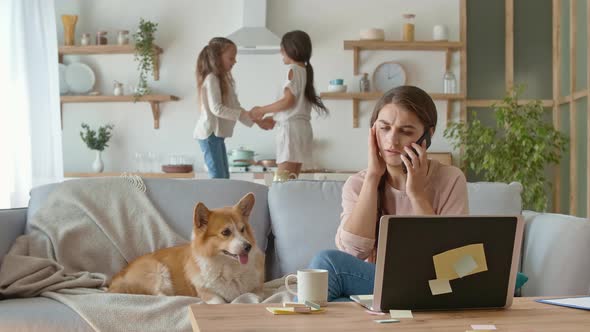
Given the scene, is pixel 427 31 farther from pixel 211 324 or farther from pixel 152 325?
pixel 211 324

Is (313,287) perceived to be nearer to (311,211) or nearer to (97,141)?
(311,211)

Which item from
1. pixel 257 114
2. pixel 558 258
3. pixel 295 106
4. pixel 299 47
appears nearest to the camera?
pixel 558 258

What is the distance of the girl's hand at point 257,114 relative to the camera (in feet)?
15.9

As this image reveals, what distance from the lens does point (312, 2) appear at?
638 cm

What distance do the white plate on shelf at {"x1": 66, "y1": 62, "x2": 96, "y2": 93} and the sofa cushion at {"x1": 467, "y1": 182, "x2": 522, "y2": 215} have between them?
428 cm

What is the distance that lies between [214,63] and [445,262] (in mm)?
3400

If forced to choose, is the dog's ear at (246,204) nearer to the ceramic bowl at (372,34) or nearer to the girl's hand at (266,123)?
the girl's hand at (266,123)

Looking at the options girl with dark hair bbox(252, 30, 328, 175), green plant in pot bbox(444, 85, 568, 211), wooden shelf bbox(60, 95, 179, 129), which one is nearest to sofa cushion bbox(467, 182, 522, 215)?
girl with dark hair bbox(252, 30, 328, 175)

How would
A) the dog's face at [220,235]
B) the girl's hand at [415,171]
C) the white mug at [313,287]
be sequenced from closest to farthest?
the white mug at [313,287], the girl's hand at [415,171], the dog's face at [220,235]

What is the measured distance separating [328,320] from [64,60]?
5.52 m

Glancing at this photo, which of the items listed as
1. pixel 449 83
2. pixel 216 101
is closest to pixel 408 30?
pixel 449 83

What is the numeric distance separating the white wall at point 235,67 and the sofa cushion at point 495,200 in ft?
11.6

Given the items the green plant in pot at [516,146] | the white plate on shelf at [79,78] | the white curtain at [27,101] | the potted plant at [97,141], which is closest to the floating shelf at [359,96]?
the green plant in pot at [516,146]

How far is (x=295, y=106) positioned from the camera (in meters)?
4.73
